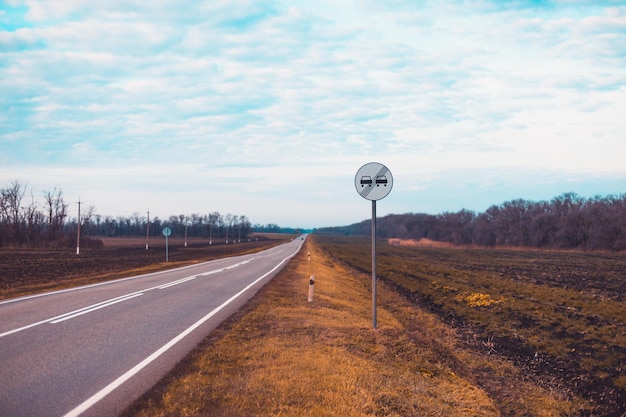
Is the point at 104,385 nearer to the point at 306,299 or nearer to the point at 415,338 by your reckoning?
the point at 415,338

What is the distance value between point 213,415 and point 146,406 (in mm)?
810

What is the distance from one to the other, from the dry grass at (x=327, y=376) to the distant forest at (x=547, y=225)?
79.3m

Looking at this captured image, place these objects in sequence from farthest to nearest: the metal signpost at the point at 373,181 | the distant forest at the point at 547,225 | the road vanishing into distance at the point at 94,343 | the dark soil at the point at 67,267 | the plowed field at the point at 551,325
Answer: the distant forest at the point at 547,225
the dark soil at the point at 67,267
the metal signpost at the point at 373,181
the plowed field at the point at 551,325
the road vanishing into distance at the point at 94,343

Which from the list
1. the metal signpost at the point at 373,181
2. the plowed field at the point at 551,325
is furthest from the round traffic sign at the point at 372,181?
the plowed field at the point at 551,325

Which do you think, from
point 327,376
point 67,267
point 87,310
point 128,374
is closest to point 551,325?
point 327,376

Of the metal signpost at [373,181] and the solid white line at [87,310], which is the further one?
the solid white line at [87,310]

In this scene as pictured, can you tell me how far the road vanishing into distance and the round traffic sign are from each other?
404 centimetres

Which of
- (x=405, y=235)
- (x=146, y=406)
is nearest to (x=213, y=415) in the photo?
(x=146, y=406)

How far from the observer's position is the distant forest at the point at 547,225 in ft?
268

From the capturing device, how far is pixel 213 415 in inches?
193

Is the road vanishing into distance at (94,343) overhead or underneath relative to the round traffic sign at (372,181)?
underneath

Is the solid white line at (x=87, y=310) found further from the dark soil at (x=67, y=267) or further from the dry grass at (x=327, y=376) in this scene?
the dark soil at (x=67, y=267)

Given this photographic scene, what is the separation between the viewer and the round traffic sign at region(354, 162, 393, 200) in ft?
31.1

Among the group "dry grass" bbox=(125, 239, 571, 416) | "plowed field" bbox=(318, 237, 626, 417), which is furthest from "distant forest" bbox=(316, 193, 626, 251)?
"dry grass" bbox=(125, 239, 571, 416)
